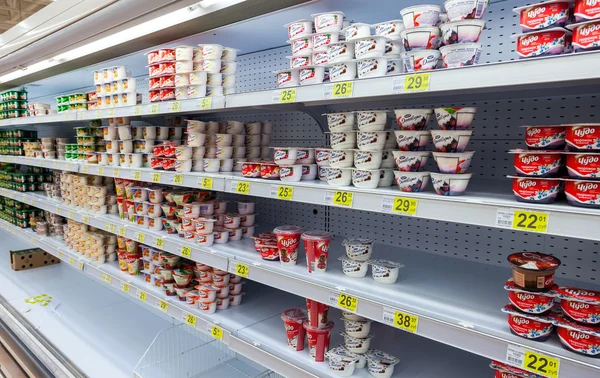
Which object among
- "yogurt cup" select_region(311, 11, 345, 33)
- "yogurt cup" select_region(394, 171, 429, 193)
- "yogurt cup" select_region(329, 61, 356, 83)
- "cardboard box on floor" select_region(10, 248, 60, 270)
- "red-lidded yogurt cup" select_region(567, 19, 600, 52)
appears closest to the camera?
"red-lidded yogurt cup" select_region(567, 19, 600, 52)

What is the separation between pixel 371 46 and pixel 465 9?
0.30m

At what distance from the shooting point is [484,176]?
5.20 feet

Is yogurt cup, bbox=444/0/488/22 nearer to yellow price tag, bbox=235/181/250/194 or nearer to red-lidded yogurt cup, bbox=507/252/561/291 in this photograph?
red-lidded yogurt cup, bbox=507/252/561/291

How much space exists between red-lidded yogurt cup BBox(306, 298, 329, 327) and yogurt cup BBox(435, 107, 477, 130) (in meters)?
0.82

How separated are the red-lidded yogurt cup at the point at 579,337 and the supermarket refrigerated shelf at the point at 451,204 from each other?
23 centimetres

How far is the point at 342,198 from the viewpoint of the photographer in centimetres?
134

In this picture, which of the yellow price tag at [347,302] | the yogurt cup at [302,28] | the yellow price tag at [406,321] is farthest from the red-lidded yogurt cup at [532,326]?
the yogurt cup at [302,28]

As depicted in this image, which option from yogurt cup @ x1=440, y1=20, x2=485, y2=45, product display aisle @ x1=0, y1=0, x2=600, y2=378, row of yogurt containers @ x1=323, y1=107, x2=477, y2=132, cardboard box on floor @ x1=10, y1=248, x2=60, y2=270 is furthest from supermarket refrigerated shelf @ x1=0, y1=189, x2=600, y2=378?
cardboard box on floor @ x1=10, y1=248, x2=60, y2=270

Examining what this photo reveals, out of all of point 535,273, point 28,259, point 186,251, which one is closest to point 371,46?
point 535,273

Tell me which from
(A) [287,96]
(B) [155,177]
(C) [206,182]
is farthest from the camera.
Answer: (B) [155,177]

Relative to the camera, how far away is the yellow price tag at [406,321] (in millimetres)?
1167

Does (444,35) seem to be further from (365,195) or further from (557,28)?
(365,195)

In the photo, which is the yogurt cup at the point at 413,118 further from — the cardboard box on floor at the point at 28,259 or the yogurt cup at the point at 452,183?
the cardboard box on floor at the point at 28,259

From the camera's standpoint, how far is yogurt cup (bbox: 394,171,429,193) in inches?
48.8
